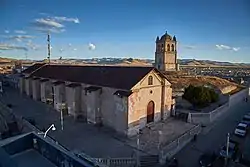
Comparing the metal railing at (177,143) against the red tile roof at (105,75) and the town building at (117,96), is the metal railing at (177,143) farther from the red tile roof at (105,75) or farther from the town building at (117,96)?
the red tile roof at (105,75)

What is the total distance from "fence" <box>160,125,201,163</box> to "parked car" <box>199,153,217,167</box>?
2105 millimetres

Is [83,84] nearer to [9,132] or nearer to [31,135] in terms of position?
[9,132]

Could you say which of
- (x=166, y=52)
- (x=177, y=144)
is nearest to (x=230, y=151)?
(x=177, y=144)

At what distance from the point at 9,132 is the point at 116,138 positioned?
38.6 feet

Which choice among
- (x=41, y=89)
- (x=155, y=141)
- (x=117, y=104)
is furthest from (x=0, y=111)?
(x=155, y=141)

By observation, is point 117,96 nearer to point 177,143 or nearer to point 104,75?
point 104,75

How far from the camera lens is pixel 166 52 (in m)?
59.8

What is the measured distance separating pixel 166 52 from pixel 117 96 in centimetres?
4117

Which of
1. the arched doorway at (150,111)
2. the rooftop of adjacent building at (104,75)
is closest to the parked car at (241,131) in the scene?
the arched doorway at (150,111)

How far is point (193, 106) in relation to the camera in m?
30.0

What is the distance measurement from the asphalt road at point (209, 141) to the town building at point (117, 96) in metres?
4.93

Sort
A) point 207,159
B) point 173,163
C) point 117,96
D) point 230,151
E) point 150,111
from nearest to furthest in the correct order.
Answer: point 173,163, point 207,159, point 230,151, point 117,96, point 150,111

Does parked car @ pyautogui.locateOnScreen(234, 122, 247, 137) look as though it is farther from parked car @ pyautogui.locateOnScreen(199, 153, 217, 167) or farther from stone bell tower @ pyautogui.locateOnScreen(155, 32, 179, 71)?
stone bell tower @ pyautogui.locateOnScreen(155, 32, 179, 71)

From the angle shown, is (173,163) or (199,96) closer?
(173,163)
